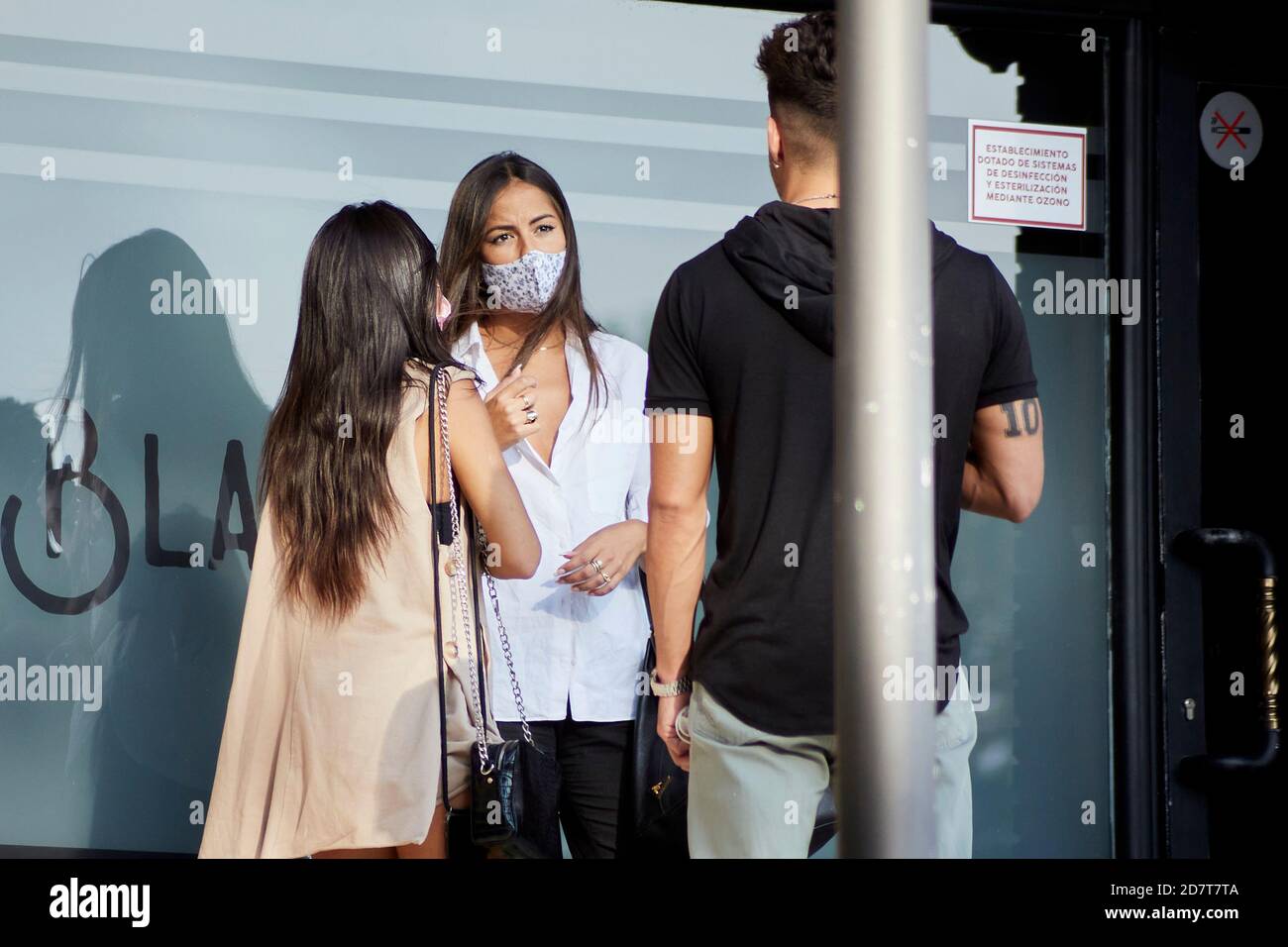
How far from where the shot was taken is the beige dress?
9.14 ft

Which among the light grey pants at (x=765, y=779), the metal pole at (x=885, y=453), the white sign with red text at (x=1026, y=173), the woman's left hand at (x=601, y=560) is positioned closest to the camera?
the metal pole at (x=885, y=453)

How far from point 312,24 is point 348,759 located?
6.27 ft

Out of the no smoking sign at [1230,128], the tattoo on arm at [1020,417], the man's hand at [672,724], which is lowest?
the man's hand at [672,724]

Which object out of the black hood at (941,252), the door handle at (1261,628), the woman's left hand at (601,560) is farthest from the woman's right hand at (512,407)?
the door handle at (1261,628)

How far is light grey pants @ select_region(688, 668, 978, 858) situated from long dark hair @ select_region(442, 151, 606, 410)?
3.67 ft

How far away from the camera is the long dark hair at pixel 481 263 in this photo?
3.54 m

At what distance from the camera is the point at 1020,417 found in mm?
2934

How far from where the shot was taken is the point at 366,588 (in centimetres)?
283

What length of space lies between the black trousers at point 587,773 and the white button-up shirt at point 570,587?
0.03 metres

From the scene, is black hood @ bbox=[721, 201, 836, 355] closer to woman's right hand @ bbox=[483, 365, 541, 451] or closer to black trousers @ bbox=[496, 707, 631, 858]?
woman's right hand @ bbox=[483, 365, 541, 451]

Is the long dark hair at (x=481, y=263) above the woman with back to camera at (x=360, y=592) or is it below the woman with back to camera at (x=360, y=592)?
above

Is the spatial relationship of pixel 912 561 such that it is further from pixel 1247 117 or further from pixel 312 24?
pixel 1247 117

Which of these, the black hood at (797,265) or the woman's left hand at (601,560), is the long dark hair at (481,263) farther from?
the black hood at (797,265)
